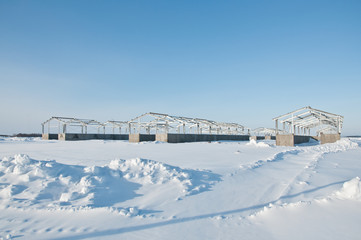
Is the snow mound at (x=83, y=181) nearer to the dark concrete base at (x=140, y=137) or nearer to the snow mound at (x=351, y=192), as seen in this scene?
the snow mound at (x=351, y=192)

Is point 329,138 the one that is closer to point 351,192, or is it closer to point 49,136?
point 351,192

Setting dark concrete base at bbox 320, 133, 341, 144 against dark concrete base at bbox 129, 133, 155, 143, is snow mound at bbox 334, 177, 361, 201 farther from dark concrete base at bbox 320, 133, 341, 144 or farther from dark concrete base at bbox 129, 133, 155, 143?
dark concrete base at bbox 320, 133, 341, 144

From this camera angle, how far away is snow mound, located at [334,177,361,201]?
4090 millimetres

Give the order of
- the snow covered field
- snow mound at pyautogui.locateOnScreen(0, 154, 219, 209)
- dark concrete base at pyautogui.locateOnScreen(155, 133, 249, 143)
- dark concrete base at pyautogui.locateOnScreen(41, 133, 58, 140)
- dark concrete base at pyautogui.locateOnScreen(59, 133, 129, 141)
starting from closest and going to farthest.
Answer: the snow covered field → snow mound at pyautogui.locateOnScreen(0, 154, 219, 209) → dark concrete base at pyautogui.locateOnScreen(155, 133, 249, 143) → dark concrete base at pyautogui.locateOnScreen(59, 133, 129, 141) → dark concrete base at pyautogui.locateOnScreen(41, 133, 58, 140)

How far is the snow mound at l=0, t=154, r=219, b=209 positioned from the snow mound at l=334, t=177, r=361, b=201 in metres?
2.63

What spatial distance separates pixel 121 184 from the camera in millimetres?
5125

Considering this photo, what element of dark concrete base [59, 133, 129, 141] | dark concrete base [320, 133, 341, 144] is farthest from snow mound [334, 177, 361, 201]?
dark concrete base [59, 133, 129, 141]

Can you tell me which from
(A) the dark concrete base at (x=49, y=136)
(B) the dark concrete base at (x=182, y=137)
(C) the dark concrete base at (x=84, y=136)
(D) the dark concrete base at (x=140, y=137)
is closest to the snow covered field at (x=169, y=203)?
(B) the dark concrete base at (x=182, y=137)

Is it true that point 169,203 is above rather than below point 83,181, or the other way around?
below

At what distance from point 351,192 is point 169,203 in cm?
355

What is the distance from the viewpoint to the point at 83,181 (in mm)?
4980

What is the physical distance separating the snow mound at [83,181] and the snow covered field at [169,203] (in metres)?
0.02

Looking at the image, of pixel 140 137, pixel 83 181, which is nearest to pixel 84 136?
pixel 140 137

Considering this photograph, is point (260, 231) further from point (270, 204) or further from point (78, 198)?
point (78, 198)
